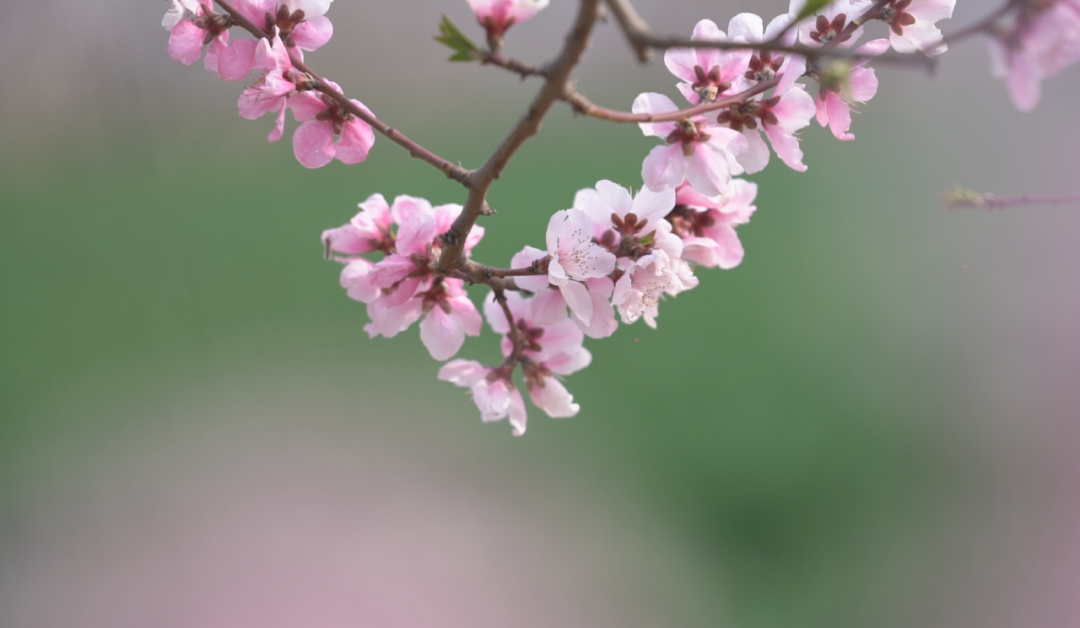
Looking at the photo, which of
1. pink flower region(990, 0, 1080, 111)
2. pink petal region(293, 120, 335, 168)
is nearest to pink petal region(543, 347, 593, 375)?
pink petal region(293, 120, 335, 168)

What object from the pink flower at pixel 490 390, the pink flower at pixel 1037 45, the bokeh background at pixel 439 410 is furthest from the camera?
the bokeh background at pixel 439 410

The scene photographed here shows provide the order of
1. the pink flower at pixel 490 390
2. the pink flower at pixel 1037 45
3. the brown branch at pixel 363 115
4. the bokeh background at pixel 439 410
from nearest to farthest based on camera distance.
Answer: the pink flower at pixel 1037 45, the brown branch at pixel 363 115, the pink flower at pixel 490 390, the bokeh background at pixel 439 410

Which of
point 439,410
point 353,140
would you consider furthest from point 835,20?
point 439,410

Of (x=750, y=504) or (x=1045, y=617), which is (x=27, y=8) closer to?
(x=750, y=504)

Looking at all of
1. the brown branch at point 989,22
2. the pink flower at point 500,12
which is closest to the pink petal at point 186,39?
the pink flower at point 500,12

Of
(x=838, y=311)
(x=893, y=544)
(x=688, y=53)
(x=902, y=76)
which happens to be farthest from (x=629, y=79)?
(x=688, y=53)

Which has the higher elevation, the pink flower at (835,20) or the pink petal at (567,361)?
the pink flower at (835,20)

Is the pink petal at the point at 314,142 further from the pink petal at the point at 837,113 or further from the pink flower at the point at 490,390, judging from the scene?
the pink petal at the point at 837,113

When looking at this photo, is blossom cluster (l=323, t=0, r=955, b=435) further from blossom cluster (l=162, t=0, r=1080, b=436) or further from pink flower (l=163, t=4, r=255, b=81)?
pink flower (l=163, t=4, r=255, b=81)
